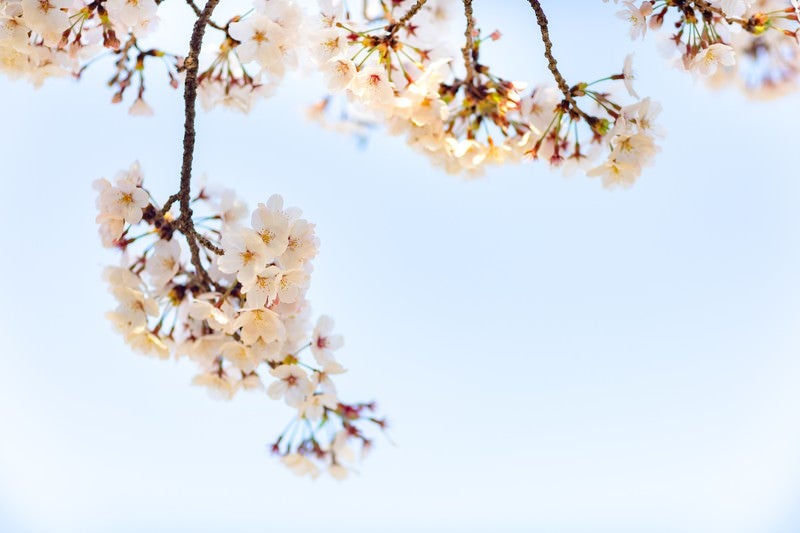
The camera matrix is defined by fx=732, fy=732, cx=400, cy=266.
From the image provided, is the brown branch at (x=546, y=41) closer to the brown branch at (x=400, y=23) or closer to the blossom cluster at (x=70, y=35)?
the brown branch at (x=400, y=23)

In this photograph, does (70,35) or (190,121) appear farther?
(70,35)

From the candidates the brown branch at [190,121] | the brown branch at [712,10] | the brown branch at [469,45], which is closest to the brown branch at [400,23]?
the brown branch at [469,45]

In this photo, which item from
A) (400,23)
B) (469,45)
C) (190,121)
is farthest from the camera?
(469,45)

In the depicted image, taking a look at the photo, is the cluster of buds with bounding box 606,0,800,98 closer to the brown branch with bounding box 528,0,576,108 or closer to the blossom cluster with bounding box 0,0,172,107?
the brown branch with bounding box 528,0,576,108

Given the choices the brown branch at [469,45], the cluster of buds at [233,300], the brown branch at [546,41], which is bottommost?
the cluster of buds at [233,300]

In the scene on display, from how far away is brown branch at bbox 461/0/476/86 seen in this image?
93.5 inches

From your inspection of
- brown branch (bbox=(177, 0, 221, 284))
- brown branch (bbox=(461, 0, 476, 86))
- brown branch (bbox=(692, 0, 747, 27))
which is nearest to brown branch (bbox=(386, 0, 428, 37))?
brown branch (bbox=(461, 0, 476, 86))

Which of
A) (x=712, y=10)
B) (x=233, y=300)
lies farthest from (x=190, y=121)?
(x=712, y=10)

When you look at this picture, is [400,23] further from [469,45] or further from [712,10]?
[712,10]

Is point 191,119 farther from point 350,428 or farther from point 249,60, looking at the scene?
point 350,428

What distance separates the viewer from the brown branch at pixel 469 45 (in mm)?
2374

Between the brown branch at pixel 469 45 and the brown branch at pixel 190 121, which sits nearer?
the brown branch at pixel 190 121

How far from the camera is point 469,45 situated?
2.53 metres

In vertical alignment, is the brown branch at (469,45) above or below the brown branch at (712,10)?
above
